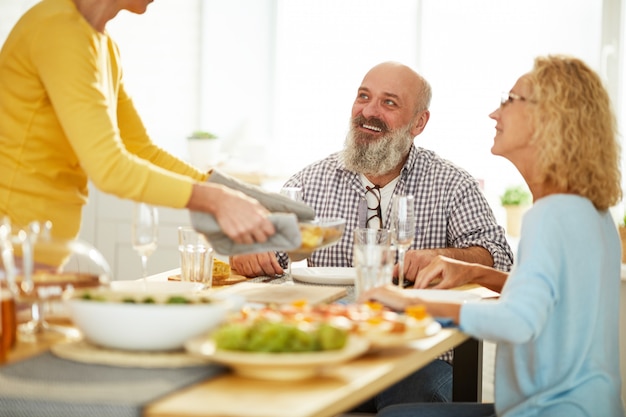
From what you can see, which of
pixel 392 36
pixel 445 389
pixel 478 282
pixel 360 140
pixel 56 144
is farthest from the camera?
pixel 392 36

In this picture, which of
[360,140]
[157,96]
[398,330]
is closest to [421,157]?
[360,140]

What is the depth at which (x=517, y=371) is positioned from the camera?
2.08 metres

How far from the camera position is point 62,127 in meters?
2.24

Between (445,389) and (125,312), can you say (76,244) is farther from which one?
(445,389)

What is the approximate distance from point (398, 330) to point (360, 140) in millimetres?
1756

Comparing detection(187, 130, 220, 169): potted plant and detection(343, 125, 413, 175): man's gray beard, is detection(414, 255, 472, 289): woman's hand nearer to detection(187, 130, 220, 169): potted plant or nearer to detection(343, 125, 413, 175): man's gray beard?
detection(343, 125, 413, 175): man's gray beard

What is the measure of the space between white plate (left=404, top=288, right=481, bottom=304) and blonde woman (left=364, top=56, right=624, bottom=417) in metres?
0.21

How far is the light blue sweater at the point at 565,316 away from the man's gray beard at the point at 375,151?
1.34 m

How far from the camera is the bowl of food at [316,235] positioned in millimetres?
2275

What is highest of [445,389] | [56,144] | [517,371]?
[56,144]

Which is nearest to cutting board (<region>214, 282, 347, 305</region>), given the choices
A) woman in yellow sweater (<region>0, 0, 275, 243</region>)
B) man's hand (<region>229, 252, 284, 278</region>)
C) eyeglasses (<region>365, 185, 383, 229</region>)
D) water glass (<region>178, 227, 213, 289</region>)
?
water glass (<region>178, 227, 213, 289</region>)

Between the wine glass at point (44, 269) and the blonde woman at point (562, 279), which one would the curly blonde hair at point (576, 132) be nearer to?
the blonde woman at point (562, 279)

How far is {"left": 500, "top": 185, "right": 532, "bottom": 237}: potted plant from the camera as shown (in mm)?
5297

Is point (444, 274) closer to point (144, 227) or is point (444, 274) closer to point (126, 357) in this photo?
point (144, 227)
